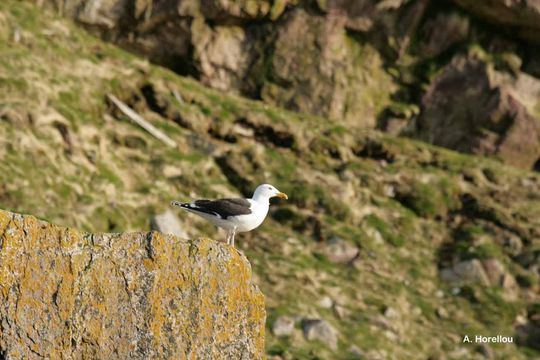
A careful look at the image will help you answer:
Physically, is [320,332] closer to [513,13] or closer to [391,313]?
[391,313]

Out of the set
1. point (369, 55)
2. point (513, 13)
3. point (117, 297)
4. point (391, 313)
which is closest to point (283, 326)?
point (391, 313)

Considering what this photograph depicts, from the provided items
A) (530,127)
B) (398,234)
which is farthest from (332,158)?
(530,127)

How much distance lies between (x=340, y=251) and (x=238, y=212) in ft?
52.6

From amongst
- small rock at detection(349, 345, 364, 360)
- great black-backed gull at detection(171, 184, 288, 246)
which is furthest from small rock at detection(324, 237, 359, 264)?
great black-backed gull at detection(171, 184, 288, 246)

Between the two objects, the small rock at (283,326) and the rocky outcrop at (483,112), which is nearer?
the small rock at (283,326)

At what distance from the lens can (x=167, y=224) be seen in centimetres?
2495

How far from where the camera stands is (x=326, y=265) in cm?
2691

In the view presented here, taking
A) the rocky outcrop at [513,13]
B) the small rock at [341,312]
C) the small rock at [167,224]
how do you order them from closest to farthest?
the small rock at [341,312]
the small rock at [167,224]
the rocky outcrop at [513,13]

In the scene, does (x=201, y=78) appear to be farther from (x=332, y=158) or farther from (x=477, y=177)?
(x=477, y=177)

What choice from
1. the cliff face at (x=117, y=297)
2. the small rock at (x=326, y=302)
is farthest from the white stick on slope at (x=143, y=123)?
the cliff face at (x=117, y=297)

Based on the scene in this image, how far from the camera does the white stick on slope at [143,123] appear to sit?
3072 centimetres

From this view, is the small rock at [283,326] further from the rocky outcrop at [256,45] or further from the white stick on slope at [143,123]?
the rocky outcrop at [256,45]

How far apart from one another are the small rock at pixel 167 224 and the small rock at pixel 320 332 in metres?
4.98

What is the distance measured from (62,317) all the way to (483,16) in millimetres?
36919
